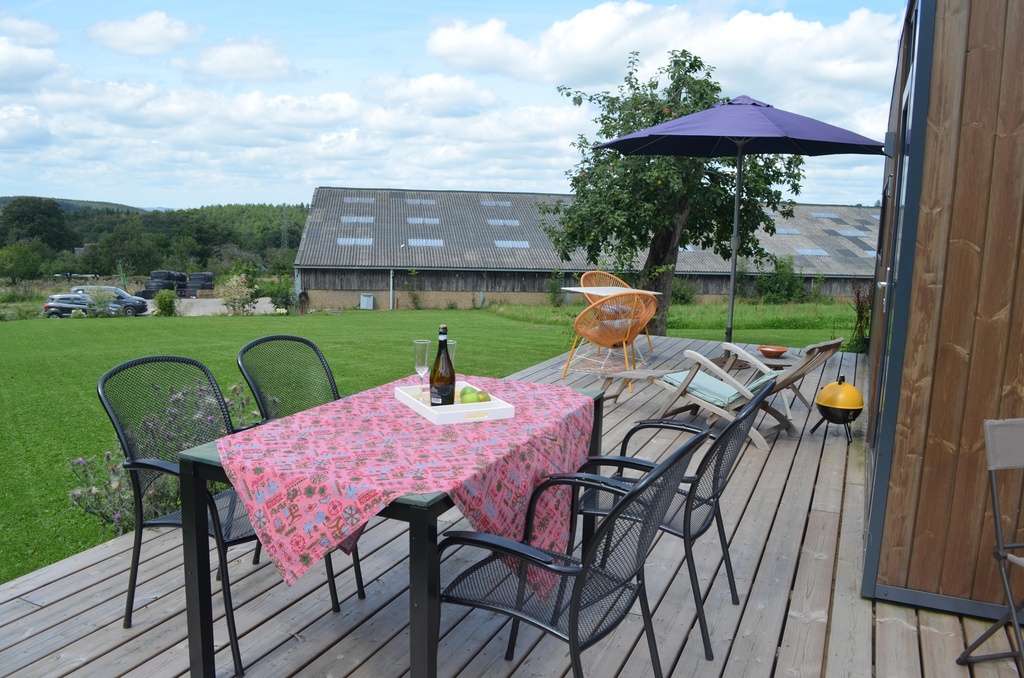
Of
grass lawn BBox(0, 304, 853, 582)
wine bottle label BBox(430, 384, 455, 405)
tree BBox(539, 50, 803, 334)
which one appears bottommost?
grass lawn BBox(0, 304, 853, 582)

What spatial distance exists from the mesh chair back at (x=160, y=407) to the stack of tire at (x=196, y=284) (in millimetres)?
30151

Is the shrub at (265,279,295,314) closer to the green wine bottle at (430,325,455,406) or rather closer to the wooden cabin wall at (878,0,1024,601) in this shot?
the green wine bottle at (430,325,455,406)

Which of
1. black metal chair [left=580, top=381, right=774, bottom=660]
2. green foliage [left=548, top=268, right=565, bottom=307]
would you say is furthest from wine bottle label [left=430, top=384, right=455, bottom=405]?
green foliage [left=548, top=268, right=565, bottom=307]

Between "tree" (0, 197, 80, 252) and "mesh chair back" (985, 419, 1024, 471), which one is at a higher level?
"tree" (0, 197, 80, 252)

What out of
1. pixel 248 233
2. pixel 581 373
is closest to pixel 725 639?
pixel 581 373

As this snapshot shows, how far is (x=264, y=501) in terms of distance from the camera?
2018 millimetres

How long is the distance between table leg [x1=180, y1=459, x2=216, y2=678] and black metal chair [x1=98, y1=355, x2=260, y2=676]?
0.25ft

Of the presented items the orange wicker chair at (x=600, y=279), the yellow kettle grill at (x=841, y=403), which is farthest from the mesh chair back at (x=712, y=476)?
the orange wicker chair at (x=600, y=279)

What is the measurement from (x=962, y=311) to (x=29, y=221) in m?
53.8

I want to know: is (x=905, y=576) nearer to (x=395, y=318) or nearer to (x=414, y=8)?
(x=414, y=8)

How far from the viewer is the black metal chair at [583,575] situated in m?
1.76

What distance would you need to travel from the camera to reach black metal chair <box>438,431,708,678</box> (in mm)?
1762

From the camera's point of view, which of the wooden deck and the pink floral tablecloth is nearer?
the pink floral tablecloth

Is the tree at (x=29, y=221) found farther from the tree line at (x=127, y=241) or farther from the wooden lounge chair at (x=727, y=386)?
the wooden lounge chair at (x=727, y=386)
